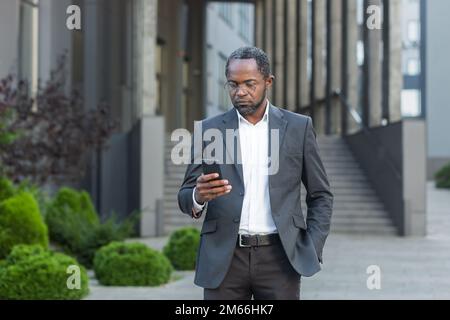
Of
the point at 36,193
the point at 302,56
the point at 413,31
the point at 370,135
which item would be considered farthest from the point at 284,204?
the point at 413,31

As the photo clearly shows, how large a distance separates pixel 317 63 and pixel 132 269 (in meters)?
20.5

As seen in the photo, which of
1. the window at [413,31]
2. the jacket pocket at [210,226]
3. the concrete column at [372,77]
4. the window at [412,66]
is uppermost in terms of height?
the window at [413,31]

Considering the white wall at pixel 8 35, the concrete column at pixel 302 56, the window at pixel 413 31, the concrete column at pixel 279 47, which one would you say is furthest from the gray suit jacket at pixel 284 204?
the window at pixel 413 31

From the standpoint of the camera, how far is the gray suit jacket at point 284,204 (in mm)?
4156

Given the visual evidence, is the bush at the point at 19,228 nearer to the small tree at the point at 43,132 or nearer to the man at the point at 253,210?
the small tree at the point at 43,132

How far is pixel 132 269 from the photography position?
11398 mm

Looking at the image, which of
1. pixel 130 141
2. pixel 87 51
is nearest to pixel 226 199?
pixel 130 141

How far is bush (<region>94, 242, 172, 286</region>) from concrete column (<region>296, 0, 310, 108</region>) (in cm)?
2339

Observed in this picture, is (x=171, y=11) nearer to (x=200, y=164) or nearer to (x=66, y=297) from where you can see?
(x=66, y=297)

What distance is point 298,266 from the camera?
4184mm

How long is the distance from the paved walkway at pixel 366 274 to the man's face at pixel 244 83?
6390 millimetres

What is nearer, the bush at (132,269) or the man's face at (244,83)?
the man's face at (244,83)

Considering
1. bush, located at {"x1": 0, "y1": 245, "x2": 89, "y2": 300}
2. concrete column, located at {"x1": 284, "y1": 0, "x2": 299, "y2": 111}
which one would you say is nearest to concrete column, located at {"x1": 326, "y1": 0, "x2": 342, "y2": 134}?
Result: concrete column, located at {"x1": 284, "y1": 0, "x2": 299, "y2": 111}

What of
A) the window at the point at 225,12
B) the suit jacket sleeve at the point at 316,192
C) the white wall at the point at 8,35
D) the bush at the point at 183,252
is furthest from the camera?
the window at the point at 225,12
